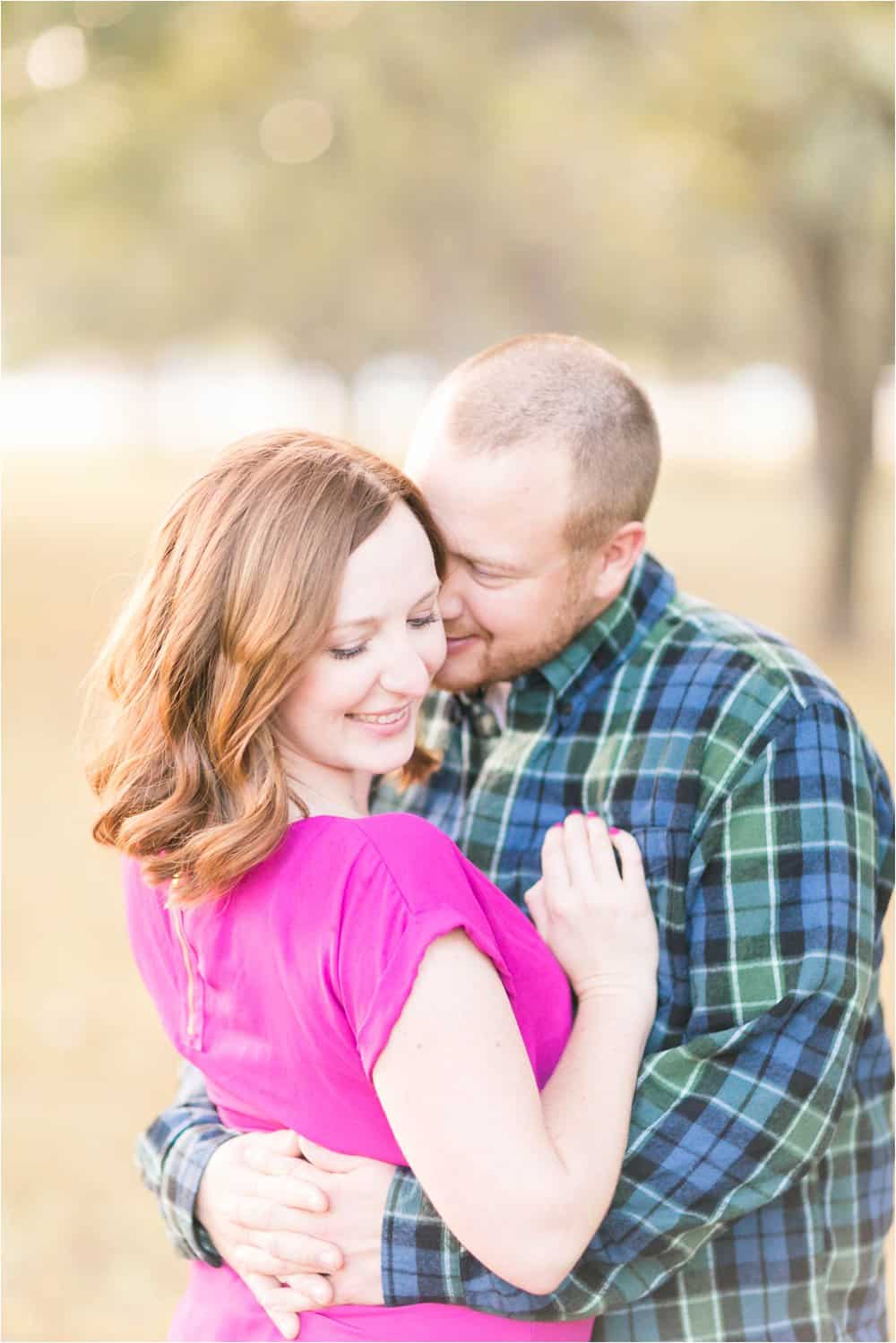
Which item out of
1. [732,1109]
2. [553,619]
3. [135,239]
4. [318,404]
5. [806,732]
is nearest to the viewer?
[732,1109]

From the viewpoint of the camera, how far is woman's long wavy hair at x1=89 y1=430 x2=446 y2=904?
67.2 inches

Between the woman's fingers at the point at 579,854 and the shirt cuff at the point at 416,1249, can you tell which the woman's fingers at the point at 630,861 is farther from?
the shirt cuff at the point at 416,1249

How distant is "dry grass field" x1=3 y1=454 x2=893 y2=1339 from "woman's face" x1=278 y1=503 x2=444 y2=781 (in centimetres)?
36

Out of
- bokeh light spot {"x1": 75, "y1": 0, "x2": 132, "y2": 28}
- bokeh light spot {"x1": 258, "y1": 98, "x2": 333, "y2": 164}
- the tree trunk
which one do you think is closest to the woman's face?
bokeh light spot {"x1": 75, "y1": 0, "x2": 132, "y2": 28}

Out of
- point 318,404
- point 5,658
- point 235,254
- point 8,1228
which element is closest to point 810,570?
point 235,254

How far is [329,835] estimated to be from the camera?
1.69 m

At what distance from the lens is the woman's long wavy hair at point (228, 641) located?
5.60 ft

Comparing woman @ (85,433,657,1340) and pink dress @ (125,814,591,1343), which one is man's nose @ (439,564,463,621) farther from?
pink dress @ (125,814,591,1343)

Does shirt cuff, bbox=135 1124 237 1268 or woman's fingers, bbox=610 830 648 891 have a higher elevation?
woman's fingers, bbox=610 830 648 891

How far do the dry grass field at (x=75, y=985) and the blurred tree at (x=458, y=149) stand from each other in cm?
289

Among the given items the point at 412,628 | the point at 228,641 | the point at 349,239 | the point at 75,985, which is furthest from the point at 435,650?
the point at 349,239

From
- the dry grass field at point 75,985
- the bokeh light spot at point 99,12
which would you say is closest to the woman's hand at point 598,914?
the dry grass field at point 75,985

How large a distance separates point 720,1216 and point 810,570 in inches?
581

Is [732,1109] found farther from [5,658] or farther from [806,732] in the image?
[5,658]
